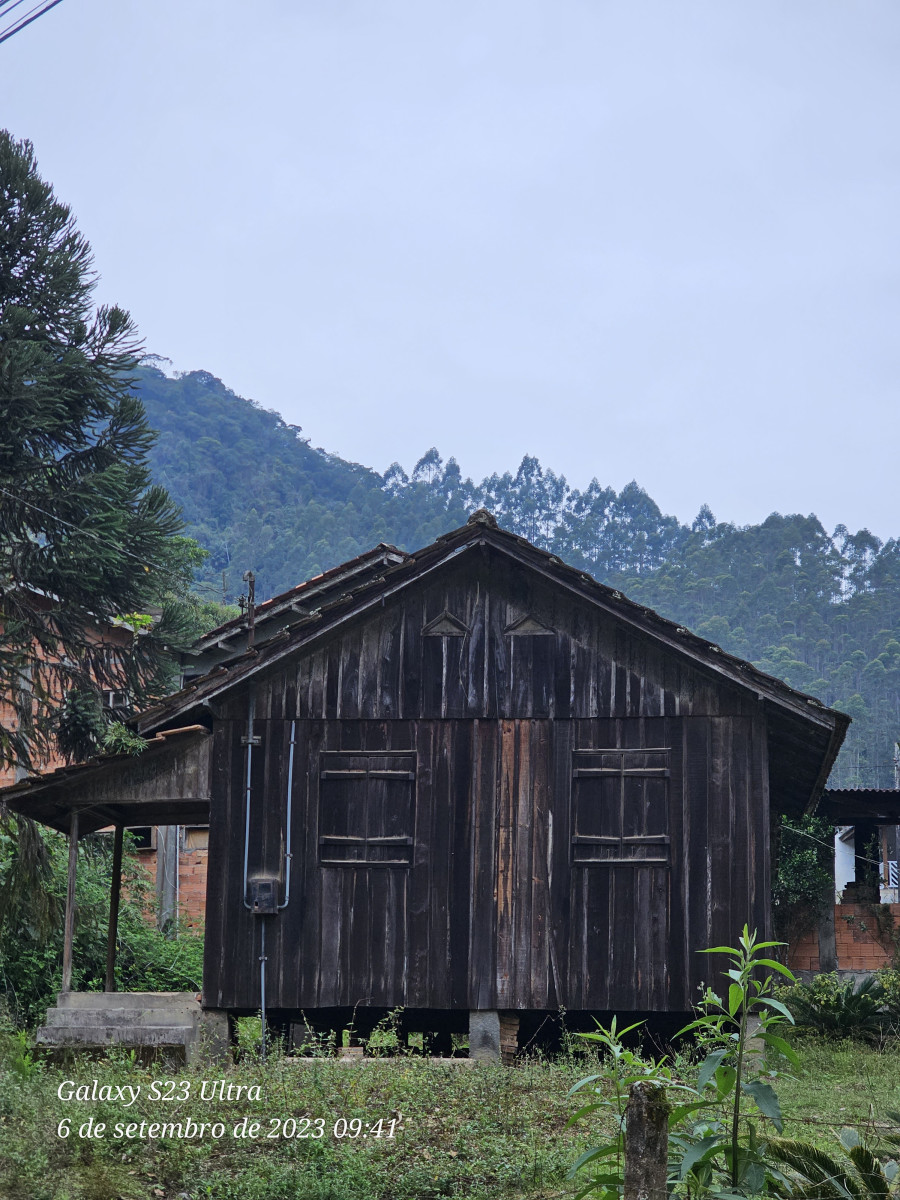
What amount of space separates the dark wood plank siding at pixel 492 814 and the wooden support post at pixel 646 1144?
7.94 metres

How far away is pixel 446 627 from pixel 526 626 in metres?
0.89

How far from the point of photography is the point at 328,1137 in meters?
8.95

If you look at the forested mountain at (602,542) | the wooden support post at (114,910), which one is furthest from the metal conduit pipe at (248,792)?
the forested mountain at (602,542)

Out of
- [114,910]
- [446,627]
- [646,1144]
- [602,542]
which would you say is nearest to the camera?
[646,1144]

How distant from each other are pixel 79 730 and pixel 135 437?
411 centimetres

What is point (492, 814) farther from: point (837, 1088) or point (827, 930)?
point (827, 930)

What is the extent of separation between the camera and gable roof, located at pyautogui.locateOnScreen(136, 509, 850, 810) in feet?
44.4

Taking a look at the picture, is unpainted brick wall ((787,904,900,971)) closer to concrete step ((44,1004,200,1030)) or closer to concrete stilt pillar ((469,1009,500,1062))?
concrete stilt pillar ((469,1009,500,1062))

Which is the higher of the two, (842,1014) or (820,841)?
(820,841)

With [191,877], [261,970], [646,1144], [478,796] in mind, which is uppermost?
[478,796]

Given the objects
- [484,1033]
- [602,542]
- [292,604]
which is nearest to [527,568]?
[484,1033]

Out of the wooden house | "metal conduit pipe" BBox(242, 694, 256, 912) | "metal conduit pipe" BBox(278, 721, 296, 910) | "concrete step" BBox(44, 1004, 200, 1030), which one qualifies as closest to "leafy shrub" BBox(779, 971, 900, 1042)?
the wooden house

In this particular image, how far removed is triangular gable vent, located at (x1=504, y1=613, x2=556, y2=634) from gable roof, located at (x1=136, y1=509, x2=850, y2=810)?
515 millimetres

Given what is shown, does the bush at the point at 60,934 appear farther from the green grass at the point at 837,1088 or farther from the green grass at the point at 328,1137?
the green grass at the point at 837,1088
